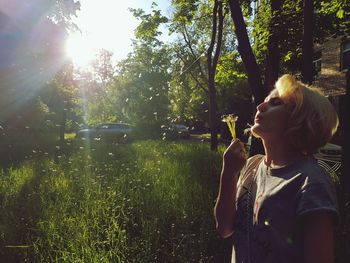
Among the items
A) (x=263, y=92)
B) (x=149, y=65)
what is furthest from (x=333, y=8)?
(x=149, y=65)

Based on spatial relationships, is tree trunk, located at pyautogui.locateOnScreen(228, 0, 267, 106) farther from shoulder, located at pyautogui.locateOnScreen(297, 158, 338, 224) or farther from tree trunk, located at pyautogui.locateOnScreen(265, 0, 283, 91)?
shoulder, located at pyautogui.locateOnScreen(297, 158, 338, 224)

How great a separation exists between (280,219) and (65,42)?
17.2 meters

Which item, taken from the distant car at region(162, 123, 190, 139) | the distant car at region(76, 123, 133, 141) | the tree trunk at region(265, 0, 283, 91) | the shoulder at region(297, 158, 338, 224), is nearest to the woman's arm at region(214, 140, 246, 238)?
the shoulder at region(297, 158, 338, 224)

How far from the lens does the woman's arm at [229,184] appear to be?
162 centimetres

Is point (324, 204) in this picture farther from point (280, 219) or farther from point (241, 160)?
point (241, 160)

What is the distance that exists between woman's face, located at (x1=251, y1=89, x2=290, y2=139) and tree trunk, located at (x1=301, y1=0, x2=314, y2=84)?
4.39 m

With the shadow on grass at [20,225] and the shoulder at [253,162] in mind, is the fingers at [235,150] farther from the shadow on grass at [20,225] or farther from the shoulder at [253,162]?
the shadow on grass at [20,225]

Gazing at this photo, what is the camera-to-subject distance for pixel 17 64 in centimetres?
1494

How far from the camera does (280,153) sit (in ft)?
4.89

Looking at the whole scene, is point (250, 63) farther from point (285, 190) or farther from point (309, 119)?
point (285, 190)

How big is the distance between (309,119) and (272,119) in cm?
16

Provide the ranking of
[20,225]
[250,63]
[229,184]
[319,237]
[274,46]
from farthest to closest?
[274,46] < [250,63] < [20,225] < [229,184] < [319,237]

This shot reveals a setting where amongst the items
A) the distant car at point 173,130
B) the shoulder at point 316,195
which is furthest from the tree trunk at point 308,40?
the shoulder at point 316,195

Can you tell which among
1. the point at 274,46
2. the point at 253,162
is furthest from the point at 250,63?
the point at 253,162
